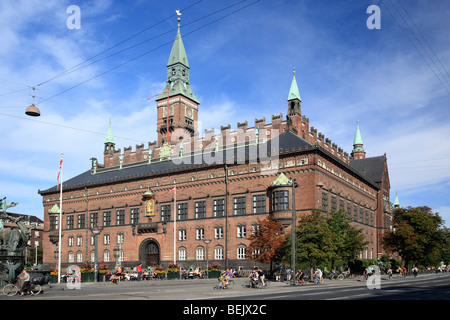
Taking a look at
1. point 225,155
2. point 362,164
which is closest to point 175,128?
point 225,155

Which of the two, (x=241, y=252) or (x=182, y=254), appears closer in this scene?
(x=241, y=252)

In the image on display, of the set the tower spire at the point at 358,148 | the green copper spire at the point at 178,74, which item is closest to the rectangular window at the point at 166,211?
the green copper spire at the point at 178,74

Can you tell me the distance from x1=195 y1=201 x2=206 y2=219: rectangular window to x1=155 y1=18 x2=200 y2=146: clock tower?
1164 inches

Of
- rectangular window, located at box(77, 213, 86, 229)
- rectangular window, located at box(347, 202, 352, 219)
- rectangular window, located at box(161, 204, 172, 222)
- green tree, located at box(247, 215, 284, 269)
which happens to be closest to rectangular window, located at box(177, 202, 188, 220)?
rectangular window, located at box(161, 204, 172, 222)

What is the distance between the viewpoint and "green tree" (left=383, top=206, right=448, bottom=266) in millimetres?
61625

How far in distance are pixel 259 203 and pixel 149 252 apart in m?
20.9

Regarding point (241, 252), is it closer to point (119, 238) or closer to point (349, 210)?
point (349, 210)

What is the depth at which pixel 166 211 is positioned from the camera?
219 ft

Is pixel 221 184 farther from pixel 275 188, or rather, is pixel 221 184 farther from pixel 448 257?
pixel 448 257

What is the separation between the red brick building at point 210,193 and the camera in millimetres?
55875

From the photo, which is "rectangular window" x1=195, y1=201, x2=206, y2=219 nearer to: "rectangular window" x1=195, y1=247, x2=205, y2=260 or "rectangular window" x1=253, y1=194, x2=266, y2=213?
"rectangular window" x1=195, y1=247, x2=205, y2=260

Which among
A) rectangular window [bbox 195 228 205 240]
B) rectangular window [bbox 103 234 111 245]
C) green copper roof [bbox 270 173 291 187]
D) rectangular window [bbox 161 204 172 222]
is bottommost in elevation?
rectangular window [bbox 103 234 111 245]

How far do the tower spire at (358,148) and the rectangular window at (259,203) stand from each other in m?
50.4

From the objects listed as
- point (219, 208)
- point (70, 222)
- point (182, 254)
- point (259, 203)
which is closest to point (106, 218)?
point (70, 222)
